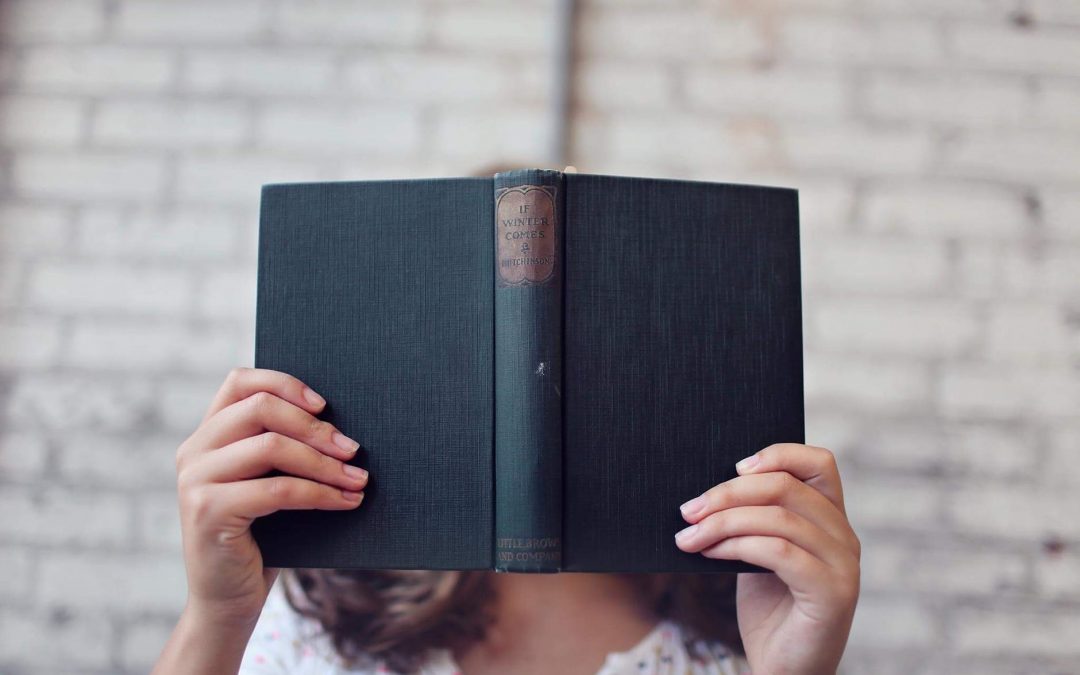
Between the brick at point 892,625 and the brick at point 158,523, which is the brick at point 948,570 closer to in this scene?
the brick at point 892,625

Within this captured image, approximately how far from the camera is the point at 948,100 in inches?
51.2

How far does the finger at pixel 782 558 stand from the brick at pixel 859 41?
89cm

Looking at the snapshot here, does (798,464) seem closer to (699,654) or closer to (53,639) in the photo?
(699,654)

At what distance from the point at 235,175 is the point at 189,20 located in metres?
0.29

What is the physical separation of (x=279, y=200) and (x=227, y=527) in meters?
0.31

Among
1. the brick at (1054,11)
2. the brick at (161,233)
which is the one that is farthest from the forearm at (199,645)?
the brick at (1054,11)

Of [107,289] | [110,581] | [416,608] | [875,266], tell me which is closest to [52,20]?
[107,289]

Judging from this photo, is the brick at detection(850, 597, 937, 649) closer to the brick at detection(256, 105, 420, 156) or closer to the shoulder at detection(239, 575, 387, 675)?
the shoulder at detection(239, 575, 387, 675)

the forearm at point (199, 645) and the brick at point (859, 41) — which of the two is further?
the brick at point (859, 41)

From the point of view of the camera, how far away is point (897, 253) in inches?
50.0

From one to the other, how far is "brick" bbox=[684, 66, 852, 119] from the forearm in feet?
3.37

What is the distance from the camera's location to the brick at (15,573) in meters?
1.23

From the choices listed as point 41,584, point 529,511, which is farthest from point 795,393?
point 41,584

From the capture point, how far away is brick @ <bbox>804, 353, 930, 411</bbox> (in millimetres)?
1246
